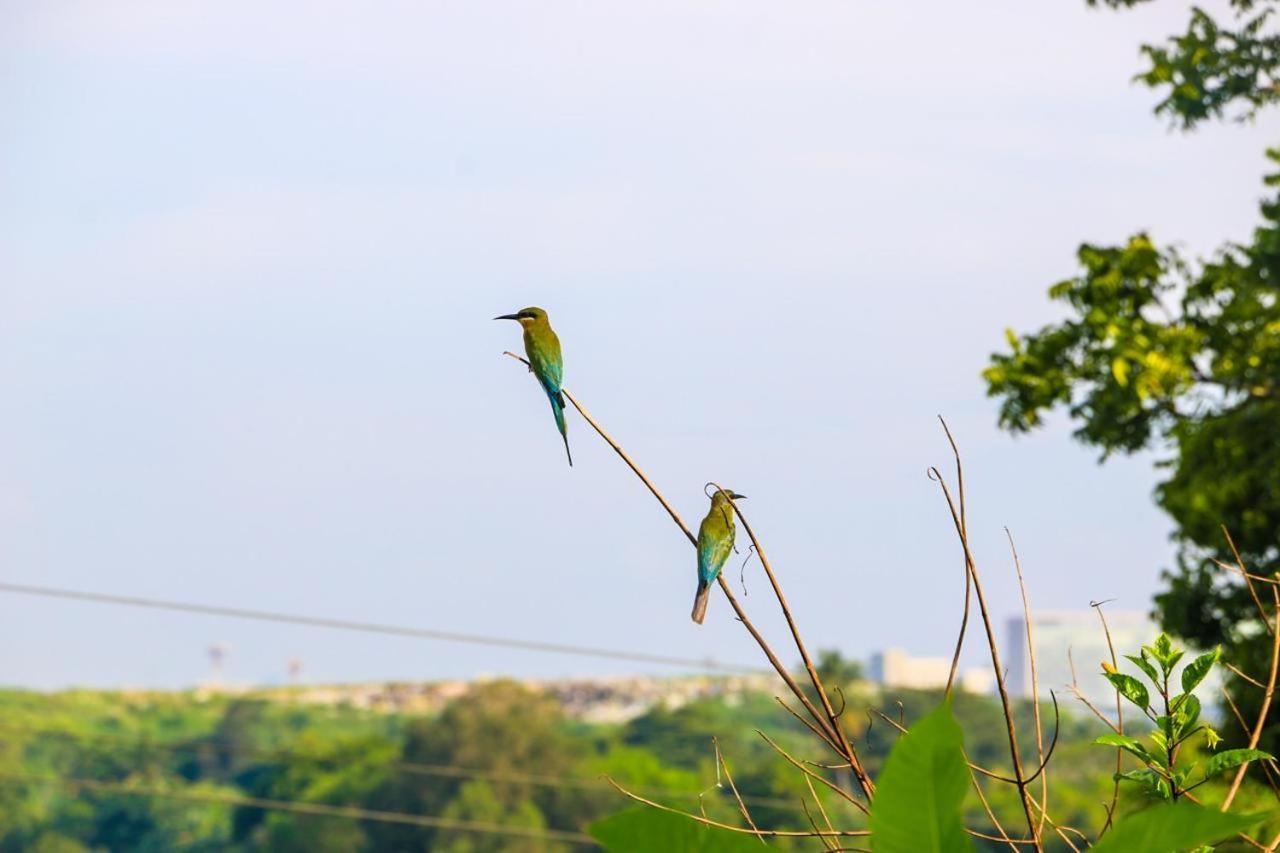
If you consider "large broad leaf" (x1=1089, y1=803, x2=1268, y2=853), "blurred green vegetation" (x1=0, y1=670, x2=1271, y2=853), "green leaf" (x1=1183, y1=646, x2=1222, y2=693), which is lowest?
"blurred green vegetation" (x1=0, y1=670, x2=1271, y2=853)

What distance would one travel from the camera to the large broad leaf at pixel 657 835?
897 mm

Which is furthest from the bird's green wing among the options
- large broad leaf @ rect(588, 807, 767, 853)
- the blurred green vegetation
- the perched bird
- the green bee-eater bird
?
the blurred green vegetation

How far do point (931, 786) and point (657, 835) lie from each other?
148 mm

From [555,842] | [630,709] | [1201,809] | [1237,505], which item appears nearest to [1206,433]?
[1237,505]

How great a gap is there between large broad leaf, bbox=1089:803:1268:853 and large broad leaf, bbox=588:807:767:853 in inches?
7.9

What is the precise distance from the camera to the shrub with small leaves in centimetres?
143

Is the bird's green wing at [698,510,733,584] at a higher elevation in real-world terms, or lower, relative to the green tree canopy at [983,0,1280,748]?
lower

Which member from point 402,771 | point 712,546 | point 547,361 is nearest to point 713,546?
point 712,546

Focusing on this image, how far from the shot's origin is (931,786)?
90 centimetres

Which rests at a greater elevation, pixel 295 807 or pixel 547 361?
pixel 547 361

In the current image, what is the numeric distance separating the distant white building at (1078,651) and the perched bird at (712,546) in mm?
294

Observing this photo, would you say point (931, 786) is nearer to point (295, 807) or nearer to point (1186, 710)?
point (1186, 710)

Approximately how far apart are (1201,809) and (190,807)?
54422 mm

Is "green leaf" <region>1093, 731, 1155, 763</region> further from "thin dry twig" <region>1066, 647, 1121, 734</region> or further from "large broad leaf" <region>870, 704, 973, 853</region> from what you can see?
"large broad leaf" <region>870, 704, 973, 853</region>
